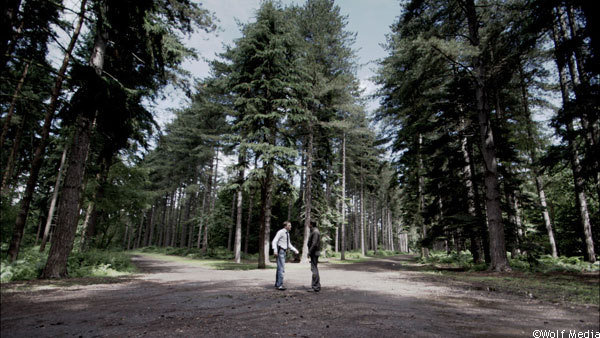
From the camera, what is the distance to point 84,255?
10.5 metres

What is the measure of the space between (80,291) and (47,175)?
53.0 ft

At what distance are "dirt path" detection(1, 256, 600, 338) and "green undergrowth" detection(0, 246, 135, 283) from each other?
2351mm

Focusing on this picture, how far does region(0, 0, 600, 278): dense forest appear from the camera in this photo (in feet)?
23.3

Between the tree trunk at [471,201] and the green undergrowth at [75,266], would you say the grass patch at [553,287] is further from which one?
the green undergrowth at [75,266]

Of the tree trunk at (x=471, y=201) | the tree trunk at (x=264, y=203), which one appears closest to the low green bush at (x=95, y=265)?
the tree trunk at (x=264, y=203)

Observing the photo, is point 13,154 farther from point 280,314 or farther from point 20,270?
point 280,314

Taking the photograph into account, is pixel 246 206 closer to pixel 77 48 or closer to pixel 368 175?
pixel 368 175

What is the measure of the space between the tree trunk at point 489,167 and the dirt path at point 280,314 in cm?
464

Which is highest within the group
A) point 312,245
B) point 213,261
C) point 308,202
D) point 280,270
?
point 308,202

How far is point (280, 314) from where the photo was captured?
421 centimetres

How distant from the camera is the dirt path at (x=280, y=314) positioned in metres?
3.39

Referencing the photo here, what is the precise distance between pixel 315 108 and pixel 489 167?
12.7m

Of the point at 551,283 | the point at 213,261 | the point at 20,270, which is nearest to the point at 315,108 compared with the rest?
the point at 213,261

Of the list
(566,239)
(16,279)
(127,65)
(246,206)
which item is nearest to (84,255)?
(16,279)
